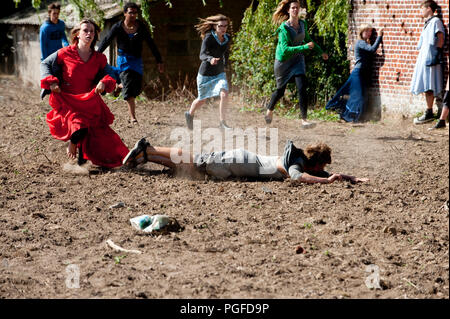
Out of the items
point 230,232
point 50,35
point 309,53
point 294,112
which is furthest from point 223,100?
point 230,232

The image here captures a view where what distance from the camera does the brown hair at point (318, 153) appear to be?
21.7ft

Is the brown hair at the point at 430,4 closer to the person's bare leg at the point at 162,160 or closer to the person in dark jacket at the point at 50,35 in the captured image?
the person's bare leg at the point at 162,160

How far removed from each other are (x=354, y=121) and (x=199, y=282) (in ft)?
26.1

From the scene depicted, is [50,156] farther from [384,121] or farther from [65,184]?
[384,121]

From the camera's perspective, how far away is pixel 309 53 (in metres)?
13.0

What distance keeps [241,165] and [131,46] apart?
436 cm

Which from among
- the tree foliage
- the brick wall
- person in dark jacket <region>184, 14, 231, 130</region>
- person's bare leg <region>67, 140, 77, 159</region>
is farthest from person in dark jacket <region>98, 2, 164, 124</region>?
the brick wall

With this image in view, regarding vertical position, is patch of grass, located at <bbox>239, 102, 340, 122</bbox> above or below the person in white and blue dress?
below

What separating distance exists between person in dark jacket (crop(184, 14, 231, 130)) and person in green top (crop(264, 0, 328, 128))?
0.83 metres

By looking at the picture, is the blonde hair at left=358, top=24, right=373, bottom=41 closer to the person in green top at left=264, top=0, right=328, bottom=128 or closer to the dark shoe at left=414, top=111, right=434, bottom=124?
the person in green top at left=264, top=0, right=328, bottom=128

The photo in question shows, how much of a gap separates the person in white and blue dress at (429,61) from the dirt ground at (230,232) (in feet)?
7.05

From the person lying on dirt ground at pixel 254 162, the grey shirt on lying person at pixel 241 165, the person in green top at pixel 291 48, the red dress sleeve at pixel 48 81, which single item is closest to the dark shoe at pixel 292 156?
the person lying on dirt ground at pixel 254 162

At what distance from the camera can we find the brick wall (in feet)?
37.7

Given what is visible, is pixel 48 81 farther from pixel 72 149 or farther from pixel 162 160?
pixel 162 160
